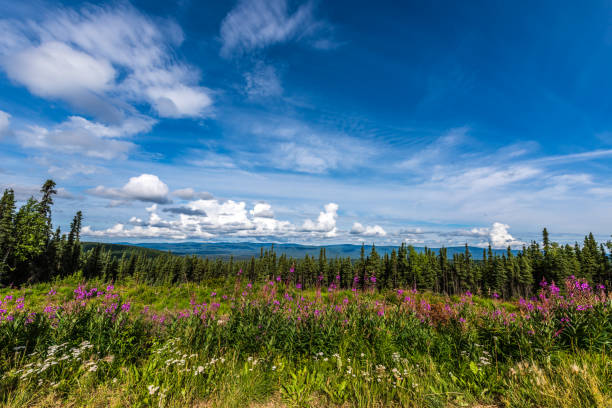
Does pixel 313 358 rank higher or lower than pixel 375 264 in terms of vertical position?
higher

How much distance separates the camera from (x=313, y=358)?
18.3ft

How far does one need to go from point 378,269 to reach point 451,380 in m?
76.1

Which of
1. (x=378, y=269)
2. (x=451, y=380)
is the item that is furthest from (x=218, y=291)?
(x=378, y=269)

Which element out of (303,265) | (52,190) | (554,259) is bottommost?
(303,265)

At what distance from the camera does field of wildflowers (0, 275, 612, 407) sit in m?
3.89

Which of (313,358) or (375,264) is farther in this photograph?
(375,264)

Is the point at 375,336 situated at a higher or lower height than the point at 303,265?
higher

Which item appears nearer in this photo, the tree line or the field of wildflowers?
the field of wildflowers

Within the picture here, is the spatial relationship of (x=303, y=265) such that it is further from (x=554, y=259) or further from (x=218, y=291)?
(x=218, y=291)

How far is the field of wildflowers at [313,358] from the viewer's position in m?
3.89

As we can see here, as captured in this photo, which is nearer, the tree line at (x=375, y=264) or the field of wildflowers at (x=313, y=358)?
the field of wildflowers at (x=313, y=358)

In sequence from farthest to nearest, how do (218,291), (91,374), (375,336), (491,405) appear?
(218,291), (375,336), (91,374), (491,405)

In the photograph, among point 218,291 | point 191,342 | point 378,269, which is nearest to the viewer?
point 191,342

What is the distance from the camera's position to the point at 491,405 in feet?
12.5
